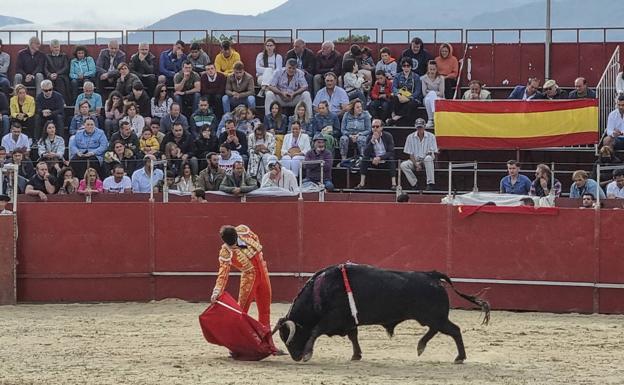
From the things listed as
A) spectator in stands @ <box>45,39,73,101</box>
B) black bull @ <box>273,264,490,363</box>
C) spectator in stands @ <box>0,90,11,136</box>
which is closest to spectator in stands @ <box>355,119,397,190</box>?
spectator in stands @ <box>45,39,73,101</box>

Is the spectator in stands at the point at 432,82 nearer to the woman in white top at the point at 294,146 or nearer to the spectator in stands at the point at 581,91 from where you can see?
the spectator in stands at the point at 581,91

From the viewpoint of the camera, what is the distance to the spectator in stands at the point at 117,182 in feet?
59.2

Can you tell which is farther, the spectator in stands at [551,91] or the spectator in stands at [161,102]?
the spectator in stands at [161,102]

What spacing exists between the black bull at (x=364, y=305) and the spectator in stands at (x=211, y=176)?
5.95 metres

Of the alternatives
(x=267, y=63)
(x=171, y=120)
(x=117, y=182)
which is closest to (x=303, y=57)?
(x=267, y=63)

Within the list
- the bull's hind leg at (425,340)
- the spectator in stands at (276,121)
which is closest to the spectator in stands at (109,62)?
the spectator in stands at (276,121)

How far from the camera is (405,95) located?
19891mm

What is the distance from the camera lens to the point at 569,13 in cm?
19312

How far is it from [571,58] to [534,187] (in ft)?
17.7

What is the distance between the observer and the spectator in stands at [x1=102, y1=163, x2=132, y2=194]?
711 inches

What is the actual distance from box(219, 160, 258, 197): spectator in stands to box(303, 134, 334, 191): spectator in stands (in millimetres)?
894

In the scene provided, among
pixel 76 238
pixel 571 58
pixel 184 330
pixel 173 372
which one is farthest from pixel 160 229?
pixel 571 58

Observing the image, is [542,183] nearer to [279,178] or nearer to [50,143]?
[279,178]

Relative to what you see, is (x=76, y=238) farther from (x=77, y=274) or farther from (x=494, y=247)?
(x=494, y=247)
